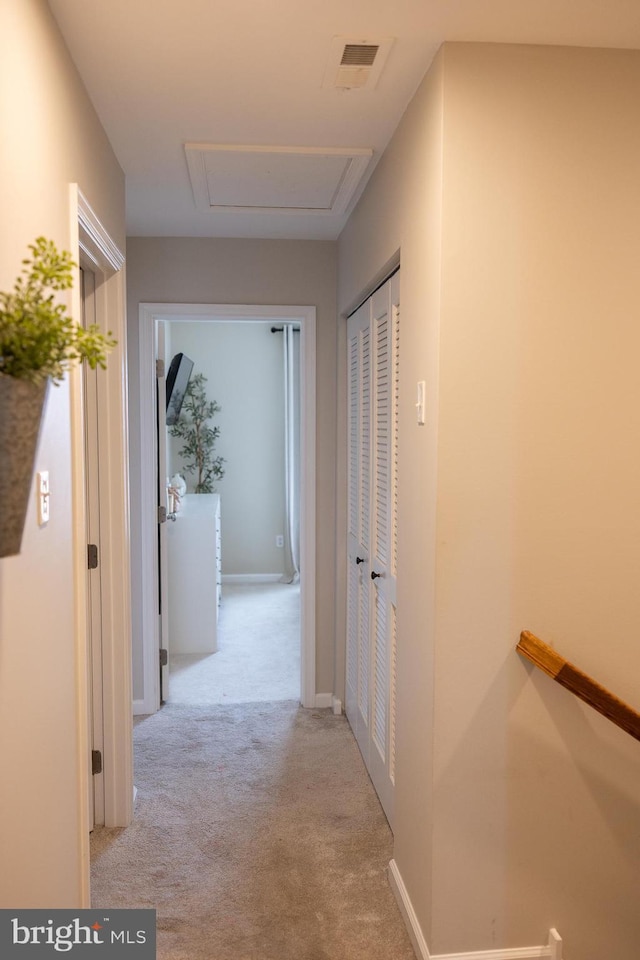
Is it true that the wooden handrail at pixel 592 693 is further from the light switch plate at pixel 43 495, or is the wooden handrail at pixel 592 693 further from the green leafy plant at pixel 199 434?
the green leafy plant at pixel 199 434

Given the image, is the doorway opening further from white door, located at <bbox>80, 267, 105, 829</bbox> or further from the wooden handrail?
the wooden handrail

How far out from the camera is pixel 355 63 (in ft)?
6.49

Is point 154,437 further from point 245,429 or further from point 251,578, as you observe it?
point 251,578

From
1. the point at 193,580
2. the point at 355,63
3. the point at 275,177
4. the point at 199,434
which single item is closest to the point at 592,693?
Answer: the point at 355,63

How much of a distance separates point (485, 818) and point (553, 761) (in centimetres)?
23

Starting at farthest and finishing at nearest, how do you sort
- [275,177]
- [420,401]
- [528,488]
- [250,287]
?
[250,287] < [275,177] < [420,401] < [528,488]

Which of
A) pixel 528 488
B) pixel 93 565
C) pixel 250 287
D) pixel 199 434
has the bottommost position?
pixel 93 565

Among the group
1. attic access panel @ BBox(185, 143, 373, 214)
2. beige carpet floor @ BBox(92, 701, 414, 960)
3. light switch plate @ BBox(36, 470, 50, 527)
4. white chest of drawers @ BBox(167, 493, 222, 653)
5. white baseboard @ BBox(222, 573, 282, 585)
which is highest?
attic access panel @ BBox(185, 143, 373, 214)

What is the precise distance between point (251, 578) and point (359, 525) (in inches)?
148

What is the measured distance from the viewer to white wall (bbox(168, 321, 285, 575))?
681 cm

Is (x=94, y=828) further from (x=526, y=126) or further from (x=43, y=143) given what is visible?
(x=526, y=126)

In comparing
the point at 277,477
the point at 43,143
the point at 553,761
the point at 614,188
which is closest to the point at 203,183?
the point at 43,143

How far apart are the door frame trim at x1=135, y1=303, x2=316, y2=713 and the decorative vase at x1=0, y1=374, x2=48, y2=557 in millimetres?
2893

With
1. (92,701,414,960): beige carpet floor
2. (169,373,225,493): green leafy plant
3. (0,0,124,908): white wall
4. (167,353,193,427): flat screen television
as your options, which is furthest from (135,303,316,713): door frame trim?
(169,373,225,493): green leafy plant
